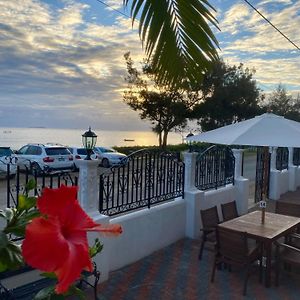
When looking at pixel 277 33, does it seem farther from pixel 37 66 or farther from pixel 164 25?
pixel 164 25

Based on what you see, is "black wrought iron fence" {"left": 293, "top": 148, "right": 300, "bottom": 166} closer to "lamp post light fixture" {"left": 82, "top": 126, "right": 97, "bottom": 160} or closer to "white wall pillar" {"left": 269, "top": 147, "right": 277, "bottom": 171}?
"white wall pillar" {"left": 269, "top": 147, "right": 277, "bottom": 171}

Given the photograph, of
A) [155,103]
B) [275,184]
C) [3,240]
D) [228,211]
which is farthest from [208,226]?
[155,103]

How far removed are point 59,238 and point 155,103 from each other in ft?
83.7

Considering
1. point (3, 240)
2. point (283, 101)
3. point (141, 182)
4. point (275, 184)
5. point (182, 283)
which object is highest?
point (283, 101)

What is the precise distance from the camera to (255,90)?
28.8 meters

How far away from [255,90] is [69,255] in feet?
Result: 98.7

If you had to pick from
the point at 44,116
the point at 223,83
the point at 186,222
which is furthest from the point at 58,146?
the point at 223,83

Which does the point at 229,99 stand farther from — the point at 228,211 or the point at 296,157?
the point at 228,211

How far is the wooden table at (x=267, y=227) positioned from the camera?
5.23 meters

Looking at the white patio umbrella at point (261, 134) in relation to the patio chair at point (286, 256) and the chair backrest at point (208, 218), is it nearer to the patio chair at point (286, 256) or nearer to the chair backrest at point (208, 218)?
the chair backrest at point (208, 218)

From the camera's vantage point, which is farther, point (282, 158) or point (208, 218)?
point (282, 158)

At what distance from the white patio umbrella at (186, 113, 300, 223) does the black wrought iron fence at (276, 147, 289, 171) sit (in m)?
6.96

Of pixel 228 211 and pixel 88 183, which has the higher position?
pixel 88 183

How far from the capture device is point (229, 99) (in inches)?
1086
